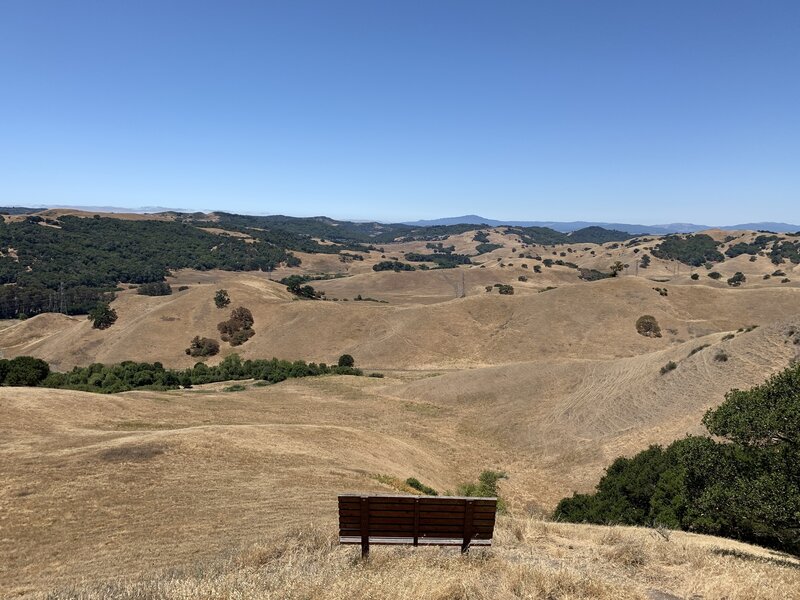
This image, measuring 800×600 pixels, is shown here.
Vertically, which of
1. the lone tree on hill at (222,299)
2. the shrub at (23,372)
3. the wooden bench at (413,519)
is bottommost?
the shrub at (23,372)

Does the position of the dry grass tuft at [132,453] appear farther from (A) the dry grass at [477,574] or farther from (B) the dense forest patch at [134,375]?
(B) the dense forest patch at [134,375]

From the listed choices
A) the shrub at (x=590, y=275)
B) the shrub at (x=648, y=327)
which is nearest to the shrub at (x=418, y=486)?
the shrub at (x=648, y=327)

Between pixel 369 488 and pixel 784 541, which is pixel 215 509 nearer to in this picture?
pixel 369 488

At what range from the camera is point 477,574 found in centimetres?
907

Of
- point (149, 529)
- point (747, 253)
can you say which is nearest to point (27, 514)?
point (149, 529)

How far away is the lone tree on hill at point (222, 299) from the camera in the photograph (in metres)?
93.2

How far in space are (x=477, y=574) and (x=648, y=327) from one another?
77094 mm

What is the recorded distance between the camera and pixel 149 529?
14.3 m

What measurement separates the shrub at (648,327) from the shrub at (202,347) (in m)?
70.1

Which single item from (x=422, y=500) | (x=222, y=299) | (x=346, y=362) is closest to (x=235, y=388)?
(x=346, y=362)

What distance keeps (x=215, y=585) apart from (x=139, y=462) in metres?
14.0

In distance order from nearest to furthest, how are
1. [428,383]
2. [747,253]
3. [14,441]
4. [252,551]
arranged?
[252,551] → [14,441] → [428,383] → [747,253]

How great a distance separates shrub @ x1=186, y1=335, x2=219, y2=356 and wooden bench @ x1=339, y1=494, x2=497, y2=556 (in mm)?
77321

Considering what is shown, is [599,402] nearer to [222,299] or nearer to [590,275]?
[222,299]
